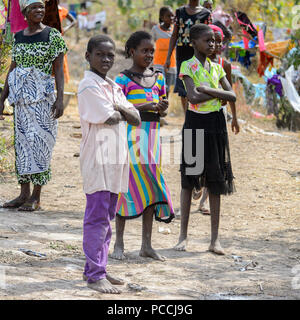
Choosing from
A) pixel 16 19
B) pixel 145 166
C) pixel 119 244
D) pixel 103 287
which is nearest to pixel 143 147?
pixel 145 166

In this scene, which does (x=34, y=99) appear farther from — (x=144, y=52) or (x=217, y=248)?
(x=217, y=248)

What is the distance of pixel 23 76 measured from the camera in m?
5.39

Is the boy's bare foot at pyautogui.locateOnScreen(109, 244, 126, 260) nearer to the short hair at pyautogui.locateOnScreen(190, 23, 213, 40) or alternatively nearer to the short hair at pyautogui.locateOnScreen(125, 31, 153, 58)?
the short hair at pyautogui.locateOnScreen(125, 31, 153, 58)

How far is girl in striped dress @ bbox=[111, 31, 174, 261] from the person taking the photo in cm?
426

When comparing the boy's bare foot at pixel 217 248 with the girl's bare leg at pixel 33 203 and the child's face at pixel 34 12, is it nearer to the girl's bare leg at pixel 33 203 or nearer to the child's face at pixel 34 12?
the girl's bare leg at pixel 33 203

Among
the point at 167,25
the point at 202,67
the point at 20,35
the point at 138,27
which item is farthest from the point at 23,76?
the point at 138,27

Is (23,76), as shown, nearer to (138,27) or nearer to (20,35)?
(20,35)

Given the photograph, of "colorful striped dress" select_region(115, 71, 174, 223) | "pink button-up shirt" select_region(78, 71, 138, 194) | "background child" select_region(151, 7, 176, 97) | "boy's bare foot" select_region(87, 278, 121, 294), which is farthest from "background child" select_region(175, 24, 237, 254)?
"background child" select_region(151, 7, 176, 97)

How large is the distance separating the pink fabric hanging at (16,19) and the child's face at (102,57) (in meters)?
A: 2.58

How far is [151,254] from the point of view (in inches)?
173

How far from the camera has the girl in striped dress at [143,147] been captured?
4.26m

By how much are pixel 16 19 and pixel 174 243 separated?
2644 mm

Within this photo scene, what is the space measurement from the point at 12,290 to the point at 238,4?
42.0ft

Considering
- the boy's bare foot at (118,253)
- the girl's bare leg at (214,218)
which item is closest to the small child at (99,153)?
Result: the boy's bare foot at (118,253)
